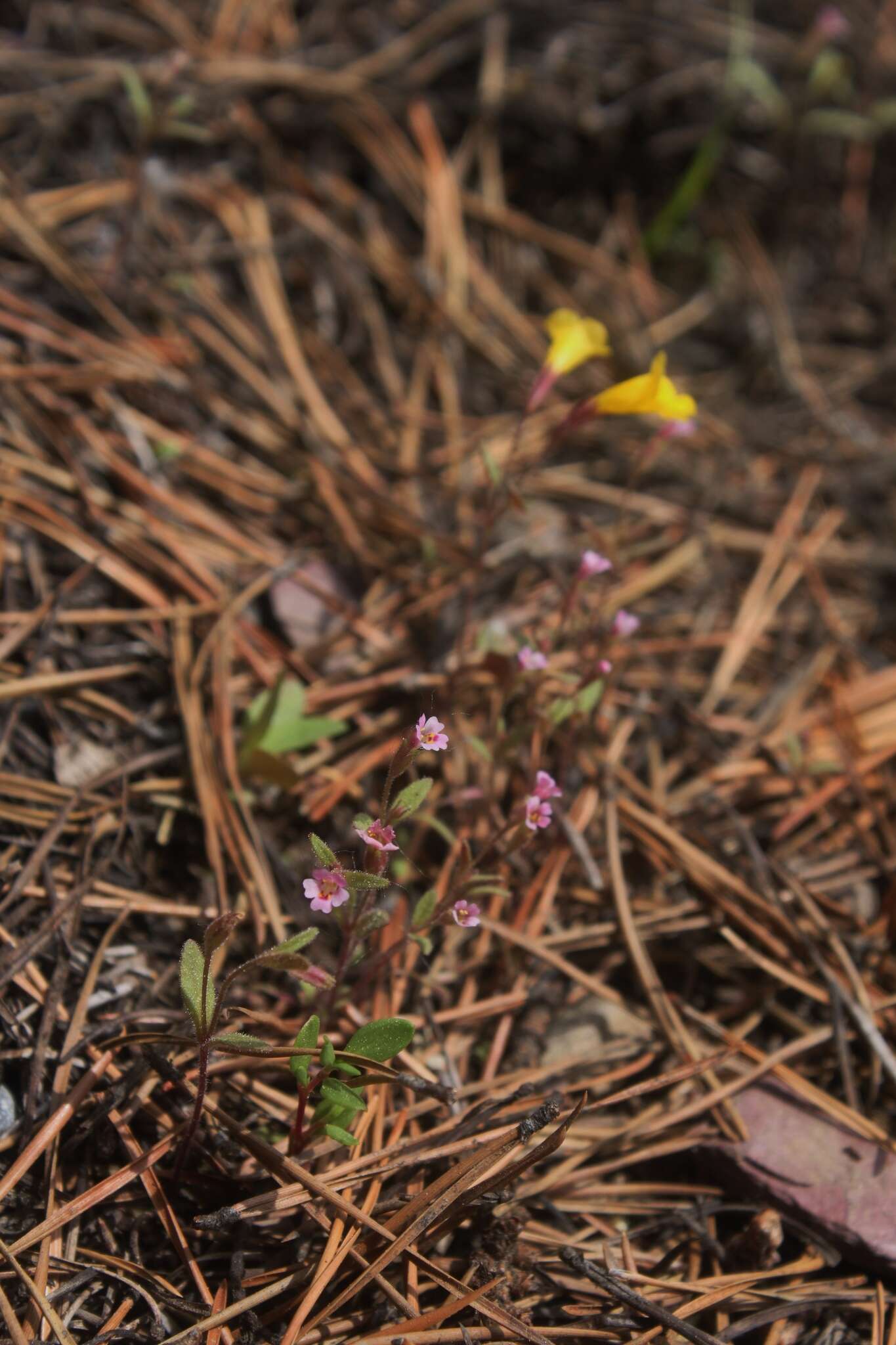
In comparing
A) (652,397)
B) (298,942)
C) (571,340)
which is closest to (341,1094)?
(298,942)

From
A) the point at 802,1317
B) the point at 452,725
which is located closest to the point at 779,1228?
the point at 802,1317

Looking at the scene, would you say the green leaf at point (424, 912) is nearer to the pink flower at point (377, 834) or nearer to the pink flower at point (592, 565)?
the pink flower at point (377, 834)

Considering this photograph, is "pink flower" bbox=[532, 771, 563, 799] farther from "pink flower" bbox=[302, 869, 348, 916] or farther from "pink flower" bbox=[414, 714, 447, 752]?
"pink flower" bbox=[302, 869, 348, 916]

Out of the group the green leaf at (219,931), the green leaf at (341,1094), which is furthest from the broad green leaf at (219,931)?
the green leaf at (341,1094)

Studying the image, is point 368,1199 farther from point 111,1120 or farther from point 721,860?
point 721,860

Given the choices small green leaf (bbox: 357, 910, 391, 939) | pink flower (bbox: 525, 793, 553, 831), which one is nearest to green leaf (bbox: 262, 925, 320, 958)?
small green leaf (bbox: 357, 910, 391, 939)
